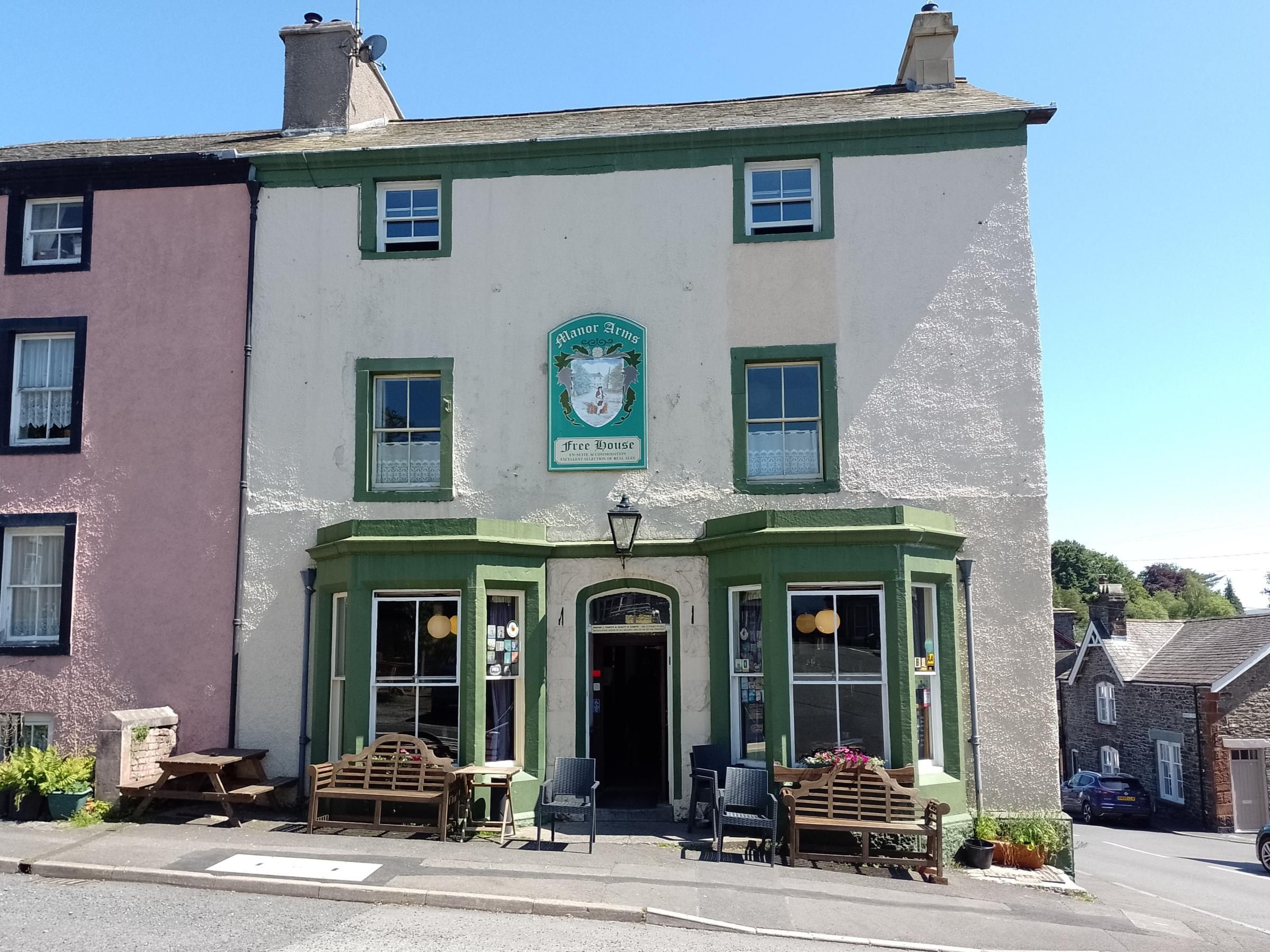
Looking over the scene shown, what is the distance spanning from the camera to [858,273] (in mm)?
13836

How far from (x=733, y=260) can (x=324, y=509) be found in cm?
651

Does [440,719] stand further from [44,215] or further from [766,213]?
[44,215]

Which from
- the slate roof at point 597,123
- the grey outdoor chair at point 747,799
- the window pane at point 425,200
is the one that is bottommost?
A: the grey outdoor chair at point 747,799

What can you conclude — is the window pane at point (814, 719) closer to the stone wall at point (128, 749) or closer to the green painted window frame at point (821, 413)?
the green painted window frame at point (821, 413)

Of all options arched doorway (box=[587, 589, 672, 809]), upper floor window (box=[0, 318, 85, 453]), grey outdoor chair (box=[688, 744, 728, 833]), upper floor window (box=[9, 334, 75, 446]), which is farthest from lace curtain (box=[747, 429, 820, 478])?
upper floor window (box=[9, 334, 75, 446])

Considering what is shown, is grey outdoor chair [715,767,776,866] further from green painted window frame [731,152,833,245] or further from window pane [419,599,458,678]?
green painted window frame [731,152,833,245]

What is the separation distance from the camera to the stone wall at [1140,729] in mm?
32750

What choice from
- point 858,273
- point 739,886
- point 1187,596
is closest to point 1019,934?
point 739,886

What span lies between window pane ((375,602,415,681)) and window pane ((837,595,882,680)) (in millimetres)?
5313

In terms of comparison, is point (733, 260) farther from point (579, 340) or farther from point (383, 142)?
point (383, 142)

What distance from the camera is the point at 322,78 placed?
16.2m

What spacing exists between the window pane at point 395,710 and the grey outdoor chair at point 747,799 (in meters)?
3.98

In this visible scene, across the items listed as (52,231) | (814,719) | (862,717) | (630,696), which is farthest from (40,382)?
(862,717)

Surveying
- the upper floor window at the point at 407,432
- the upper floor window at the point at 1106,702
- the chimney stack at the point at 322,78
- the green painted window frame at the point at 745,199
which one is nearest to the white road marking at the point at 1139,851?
the upper floor window at the point at 1106,702
